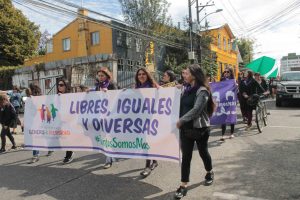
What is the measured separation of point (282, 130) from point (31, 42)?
4001cm

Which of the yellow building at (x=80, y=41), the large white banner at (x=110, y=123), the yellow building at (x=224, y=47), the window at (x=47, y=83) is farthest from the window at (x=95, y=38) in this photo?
the large white banner at (x=110, y=123)

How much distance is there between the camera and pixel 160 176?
6625 mm

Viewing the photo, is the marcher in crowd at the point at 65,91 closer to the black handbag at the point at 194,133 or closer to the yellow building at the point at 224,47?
the black handbag at the point at 194,133

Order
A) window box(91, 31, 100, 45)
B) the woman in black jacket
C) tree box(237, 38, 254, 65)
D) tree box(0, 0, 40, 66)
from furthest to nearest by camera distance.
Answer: tree box(237, 38, 254, 65), tree box(0, 0, 40, 66), window box(91, 31, 100, 45), the woman in black jacket

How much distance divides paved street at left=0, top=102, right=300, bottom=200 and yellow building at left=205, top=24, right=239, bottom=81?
39947 millimetres

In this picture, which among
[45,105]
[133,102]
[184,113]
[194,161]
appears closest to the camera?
[184,113]

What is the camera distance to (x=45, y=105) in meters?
8.28

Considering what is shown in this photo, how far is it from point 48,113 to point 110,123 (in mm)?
1902

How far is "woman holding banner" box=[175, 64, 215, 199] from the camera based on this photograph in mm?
5438

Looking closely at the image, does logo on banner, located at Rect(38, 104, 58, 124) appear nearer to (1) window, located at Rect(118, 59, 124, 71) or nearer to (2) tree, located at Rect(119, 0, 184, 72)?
(1) window, located at Rect(118, 59, 124, 71)

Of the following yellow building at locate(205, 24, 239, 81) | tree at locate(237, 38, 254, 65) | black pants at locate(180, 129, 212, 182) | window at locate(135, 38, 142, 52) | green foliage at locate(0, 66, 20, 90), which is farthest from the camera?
tree at locate(237, 38, 254, 65)

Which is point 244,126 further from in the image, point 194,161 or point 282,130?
point 194,161

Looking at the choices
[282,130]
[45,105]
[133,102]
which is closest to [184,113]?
[133,102]

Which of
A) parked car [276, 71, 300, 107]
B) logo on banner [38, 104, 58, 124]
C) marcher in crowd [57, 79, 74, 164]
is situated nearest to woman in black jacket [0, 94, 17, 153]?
logo on banner [38, 104, 58, 124]
